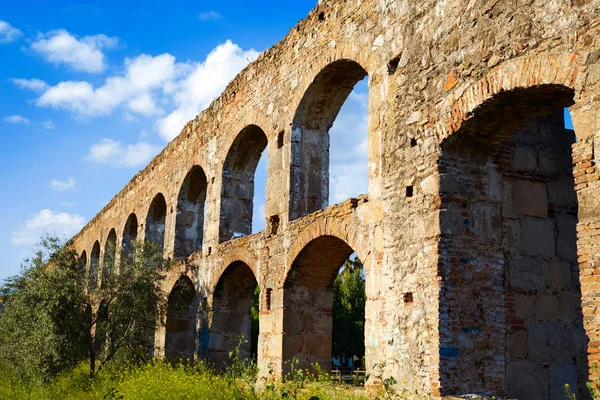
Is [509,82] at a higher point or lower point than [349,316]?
higher

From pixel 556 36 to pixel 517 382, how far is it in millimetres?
3671

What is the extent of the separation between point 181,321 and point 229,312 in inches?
102

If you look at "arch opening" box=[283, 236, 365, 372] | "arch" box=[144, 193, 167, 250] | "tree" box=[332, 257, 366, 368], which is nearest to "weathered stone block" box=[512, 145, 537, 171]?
"arch opening" box=[283, 236, 365, 372]

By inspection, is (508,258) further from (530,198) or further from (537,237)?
(530,198)

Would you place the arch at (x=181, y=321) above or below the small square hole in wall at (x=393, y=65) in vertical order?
below

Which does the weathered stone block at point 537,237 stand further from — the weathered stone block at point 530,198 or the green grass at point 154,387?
the green grass at point 154,387

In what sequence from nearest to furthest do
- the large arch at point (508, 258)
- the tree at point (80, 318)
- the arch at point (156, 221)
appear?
the large arch at point (508, 258) → the tree at point (80, 318) → the arch at point (156, 221)

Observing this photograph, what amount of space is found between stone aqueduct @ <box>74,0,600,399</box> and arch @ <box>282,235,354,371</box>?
1.0 inches

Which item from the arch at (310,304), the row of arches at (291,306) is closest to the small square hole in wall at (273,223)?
the row of arches at (291,306)

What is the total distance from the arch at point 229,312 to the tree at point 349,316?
11.8m

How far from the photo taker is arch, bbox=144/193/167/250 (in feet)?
59.0

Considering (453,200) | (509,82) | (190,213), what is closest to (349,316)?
(190,213)

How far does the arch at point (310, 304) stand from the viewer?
32.1ft

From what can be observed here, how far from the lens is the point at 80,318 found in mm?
12797
